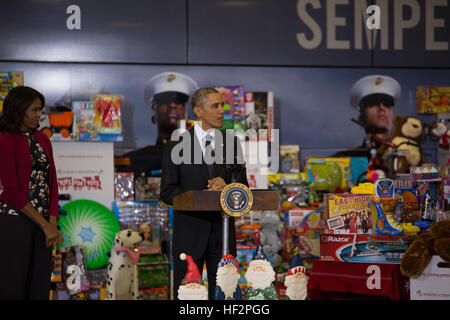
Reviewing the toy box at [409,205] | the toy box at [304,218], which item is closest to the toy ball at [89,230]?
the toy box at [304,218]

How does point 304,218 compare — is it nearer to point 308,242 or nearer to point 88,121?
point 308,242

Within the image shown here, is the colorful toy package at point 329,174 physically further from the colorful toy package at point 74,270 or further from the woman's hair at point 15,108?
the woman's hair at point 15,108

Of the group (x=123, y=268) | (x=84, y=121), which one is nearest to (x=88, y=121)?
(x=84, y=121)

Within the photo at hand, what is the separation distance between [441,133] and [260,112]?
5.99ft

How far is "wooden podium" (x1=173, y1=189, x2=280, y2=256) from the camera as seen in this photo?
240 centimetres

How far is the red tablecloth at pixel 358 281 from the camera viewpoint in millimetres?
3131

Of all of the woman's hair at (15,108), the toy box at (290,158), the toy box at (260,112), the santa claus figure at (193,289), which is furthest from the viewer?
the toy box at (290,158)

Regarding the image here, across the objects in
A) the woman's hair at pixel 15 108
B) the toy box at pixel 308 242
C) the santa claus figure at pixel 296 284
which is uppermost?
the woman's hair at pixel 15 108

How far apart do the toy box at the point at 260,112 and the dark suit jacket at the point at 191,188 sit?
2.61m

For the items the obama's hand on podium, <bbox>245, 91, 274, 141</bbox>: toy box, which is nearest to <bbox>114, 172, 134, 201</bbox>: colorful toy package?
<bbox>245, 91, 274, 141</bbox>: toy box

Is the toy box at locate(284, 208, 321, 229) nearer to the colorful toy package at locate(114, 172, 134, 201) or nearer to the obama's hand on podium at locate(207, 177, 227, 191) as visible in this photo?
the colorful toy package at locate(114, 172, 134, 201)

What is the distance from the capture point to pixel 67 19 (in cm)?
560

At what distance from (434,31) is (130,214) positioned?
3553mm
